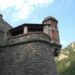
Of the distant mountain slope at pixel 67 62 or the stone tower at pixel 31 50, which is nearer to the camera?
the stone tower at pixel 31 50

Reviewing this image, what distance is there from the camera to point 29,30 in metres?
16.0

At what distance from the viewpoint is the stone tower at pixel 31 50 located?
A: 1398cm

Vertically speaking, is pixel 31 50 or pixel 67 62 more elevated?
pixel 67 62

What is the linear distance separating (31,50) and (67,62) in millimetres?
Result: 55502

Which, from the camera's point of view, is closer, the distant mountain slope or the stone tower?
the stone tower

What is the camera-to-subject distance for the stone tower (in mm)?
13977

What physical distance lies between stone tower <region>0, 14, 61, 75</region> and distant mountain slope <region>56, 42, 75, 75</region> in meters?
40.6

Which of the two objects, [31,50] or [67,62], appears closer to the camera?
[31,50]

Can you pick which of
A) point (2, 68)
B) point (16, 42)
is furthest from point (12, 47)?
point (2, 68)

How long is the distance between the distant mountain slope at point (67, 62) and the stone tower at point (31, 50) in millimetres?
40567

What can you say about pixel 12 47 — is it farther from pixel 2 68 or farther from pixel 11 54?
pixel 2 68

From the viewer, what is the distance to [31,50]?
1428 centimetres

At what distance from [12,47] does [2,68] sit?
155 cm

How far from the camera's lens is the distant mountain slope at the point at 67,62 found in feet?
191
